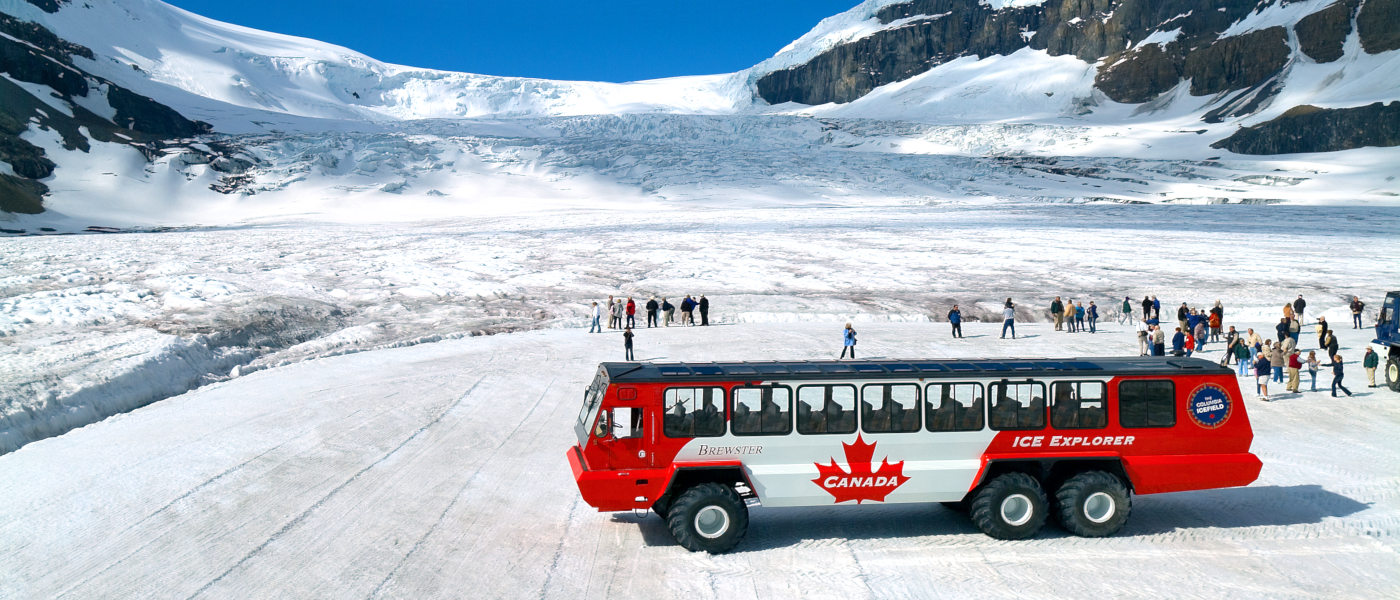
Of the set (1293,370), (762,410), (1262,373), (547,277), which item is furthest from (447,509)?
(547,277)

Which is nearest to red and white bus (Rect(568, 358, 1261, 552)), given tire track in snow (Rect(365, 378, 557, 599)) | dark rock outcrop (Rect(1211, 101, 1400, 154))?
tire track in snow (Rect(365, 378, 557, 599))

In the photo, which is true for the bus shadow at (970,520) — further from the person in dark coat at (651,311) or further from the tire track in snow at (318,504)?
the person in dark coat at (651,311)

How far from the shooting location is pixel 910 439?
9406 mm

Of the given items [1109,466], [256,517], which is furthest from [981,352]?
[256,517]

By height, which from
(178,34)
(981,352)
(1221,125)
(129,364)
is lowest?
(981,352)

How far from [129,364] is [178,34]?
16259cm

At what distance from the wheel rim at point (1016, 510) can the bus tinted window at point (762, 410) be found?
258cm

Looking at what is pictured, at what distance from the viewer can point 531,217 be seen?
218 feet

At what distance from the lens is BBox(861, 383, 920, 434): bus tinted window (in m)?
9.32

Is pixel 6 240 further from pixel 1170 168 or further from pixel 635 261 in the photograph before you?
pixel 1170 168

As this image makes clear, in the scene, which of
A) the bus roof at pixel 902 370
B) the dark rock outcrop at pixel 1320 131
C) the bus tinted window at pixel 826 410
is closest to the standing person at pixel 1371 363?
the bus roof at pixel 902 370

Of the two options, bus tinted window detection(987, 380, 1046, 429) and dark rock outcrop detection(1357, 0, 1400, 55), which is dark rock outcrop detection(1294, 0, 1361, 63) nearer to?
dark rock outcrop detection(1357, 0, 1400, 55)

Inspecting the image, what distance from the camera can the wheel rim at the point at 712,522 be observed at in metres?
9.32

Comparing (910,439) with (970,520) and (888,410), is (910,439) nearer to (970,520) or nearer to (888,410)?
(888,410)
